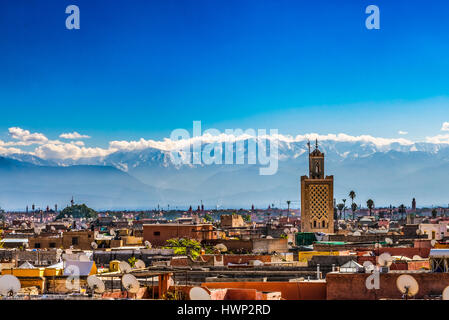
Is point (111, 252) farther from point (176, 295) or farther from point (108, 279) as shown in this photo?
point (176, 295)

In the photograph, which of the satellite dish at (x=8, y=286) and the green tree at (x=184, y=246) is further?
the green tree at (x=184, y=246)

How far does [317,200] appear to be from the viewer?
171 ft

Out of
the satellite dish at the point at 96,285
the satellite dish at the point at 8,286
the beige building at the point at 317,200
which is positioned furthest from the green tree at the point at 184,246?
the satellite dish at the point at 8,286

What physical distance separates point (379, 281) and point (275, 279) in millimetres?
3786

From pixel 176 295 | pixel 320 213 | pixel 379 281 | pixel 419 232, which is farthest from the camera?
pixel 320 213

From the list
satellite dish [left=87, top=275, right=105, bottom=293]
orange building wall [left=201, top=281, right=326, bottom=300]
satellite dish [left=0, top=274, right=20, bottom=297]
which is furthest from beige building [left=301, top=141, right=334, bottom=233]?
satellite dish [left=0, top=274, right=20, bottom=297]

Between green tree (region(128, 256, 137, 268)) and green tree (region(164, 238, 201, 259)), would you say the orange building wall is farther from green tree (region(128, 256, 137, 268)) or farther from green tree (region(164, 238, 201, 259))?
green tree (region(164, 238, 201, 259))

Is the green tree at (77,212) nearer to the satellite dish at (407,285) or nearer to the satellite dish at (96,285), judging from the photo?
the satellite dish at (96,285)

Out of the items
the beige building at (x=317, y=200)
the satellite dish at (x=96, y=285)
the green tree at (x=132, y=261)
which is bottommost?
the green tree at (x=132, y=261)

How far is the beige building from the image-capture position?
51.7 meters

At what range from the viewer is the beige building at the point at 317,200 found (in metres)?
51.7

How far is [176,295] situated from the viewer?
603 inches
